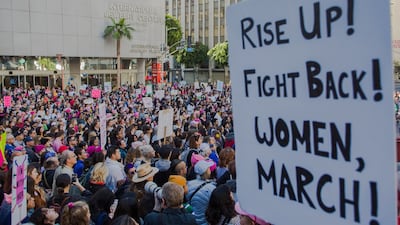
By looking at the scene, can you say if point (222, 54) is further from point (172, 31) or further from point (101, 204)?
point (101, 204)

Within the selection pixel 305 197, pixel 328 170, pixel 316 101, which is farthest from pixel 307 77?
pixel 305 197

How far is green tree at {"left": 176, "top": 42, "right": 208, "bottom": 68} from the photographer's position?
6850 cm

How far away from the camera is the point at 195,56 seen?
228 ft

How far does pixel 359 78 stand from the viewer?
5.32 feet

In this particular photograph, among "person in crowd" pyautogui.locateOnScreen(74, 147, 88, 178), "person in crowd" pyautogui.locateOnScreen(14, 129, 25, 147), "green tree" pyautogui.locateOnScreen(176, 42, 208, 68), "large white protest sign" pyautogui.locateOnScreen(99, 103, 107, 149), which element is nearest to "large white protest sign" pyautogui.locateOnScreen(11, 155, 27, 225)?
"person in crowd" pyautogui.locateOnScreen(74, 147, 88, 178)

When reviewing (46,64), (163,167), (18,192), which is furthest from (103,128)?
(46,64)

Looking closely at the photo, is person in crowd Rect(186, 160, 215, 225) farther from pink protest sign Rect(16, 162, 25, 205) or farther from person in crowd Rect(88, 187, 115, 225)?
pink protest sign Rect(16, 162, 25, 205)

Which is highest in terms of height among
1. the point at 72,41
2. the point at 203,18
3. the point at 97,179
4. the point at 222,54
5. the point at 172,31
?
the point at 203,18

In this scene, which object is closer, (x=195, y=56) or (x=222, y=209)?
(x=222, y=209)

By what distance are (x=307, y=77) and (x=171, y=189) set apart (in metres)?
2.58

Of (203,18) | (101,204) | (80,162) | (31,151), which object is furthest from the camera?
(203,18)

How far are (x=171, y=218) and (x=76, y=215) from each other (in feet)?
2.70

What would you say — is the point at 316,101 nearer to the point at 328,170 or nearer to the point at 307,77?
the point at 307,77

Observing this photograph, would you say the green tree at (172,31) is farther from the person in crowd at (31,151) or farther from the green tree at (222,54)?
the person in crowd at (31,151)
